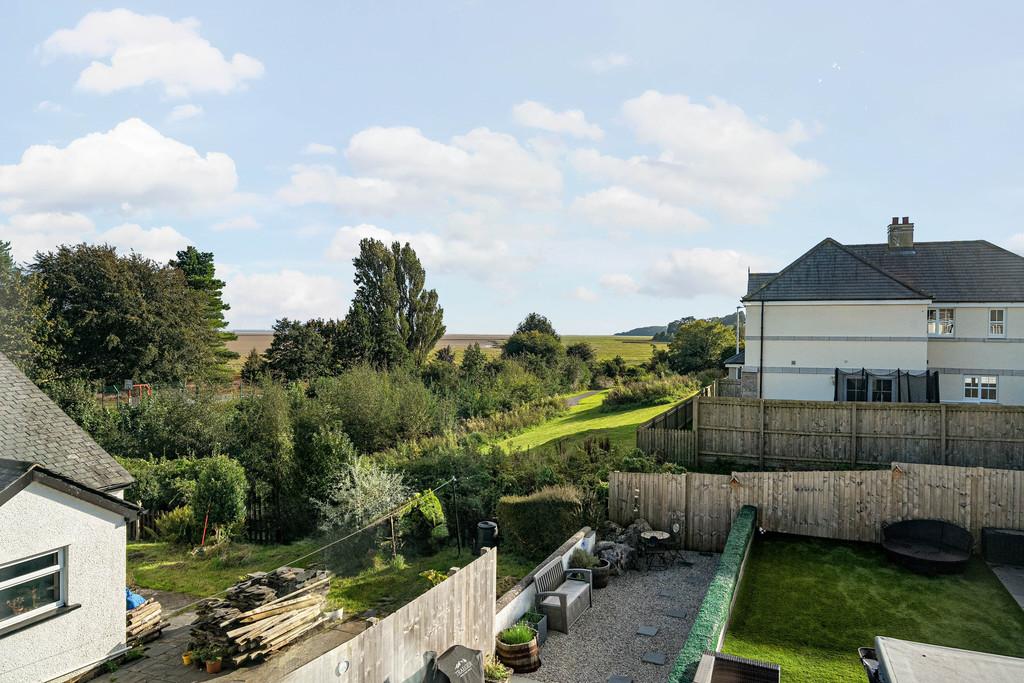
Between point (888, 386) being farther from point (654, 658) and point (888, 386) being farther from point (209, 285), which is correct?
point (209, 285)

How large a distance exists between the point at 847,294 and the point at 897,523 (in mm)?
10647

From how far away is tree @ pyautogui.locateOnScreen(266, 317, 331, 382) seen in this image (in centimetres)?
4269

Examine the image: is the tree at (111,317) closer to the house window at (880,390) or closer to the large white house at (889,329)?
the large white house at (889,329)

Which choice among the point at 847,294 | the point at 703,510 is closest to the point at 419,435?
the point at 703,510

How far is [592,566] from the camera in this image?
38.3ft

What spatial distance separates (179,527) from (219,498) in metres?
1.79

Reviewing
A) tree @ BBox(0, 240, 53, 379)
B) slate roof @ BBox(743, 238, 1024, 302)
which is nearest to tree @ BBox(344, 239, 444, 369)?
tree @ BBox(0, 240, 53, 379)

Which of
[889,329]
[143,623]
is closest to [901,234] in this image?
[889,329]

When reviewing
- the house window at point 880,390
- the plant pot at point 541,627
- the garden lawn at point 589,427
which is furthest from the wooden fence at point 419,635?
the house window at point 880,390

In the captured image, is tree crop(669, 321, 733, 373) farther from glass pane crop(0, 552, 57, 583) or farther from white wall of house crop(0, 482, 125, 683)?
glass pane crop(0, 552, 57, 583)

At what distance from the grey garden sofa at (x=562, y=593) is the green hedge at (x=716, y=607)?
6.40 ft

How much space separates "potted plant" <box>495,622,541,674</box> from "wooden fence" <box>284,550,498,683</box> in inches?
12.1

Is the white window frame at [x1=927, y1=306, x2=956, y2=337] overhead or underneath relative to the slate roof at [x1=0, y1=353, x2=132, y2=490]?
overhead

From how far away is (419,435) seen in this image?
78.9 ft
